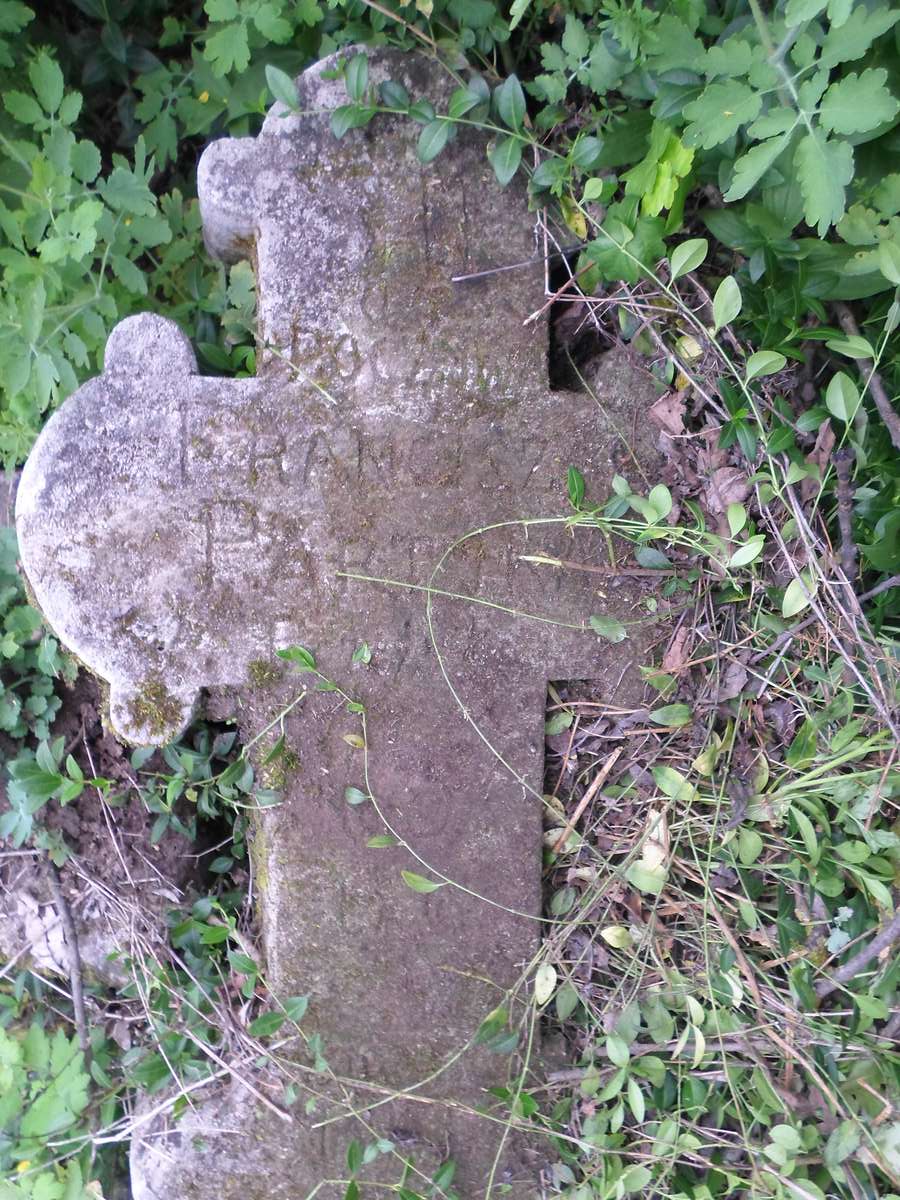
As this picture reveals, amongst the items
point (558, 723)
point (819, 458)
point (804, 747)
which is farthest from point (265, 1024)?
point (819, 458)

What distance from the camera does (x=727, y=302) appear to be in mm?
1965

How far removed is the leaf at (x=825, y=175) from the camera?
1.66 metres

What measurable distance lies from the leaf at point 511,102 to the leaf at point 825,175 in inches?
27.5

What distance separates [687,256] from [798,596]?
2.69 ft

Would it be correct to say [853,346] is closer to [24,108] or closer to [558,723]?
[558,723]

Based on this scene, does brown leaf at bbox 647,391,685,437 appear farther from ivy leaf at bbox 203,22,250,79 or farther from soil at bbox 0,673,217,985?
soil at bbox 0,673,217,985

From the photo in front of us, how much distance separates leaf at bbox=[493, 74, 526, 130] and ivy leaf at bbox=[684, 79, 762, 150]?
467mm

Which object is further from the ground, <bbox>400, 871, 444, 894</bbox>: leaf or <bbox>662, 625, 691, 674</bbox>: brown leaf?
<bbox>662, 625, 691, 674</bbox>: brown leaf

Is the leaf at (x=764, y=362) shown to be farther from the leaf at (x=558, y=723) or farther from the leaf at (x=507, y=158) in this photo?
the leaf at (x=558, y=723)

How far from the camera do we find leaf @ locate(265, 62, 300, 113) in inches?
81.0

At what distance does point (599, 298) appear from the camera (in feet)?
7.14

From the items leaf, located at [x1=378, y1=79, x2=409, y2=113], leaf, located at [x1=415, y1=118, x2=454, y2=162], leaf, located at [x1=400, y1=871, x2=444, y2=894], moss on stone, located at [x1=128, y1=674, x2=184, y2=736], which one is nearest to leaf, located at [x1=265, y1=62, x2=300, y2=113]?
leaf, located at [x1=378, y1=79, x2=409, y2=113]

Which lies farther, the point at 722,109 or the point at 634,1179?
the point at 634,1179

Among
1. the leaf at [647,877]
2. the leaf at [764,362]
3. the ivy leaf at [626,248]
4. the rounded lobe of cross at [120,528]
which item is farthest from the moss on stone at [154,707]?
the leaf at [764,362]
